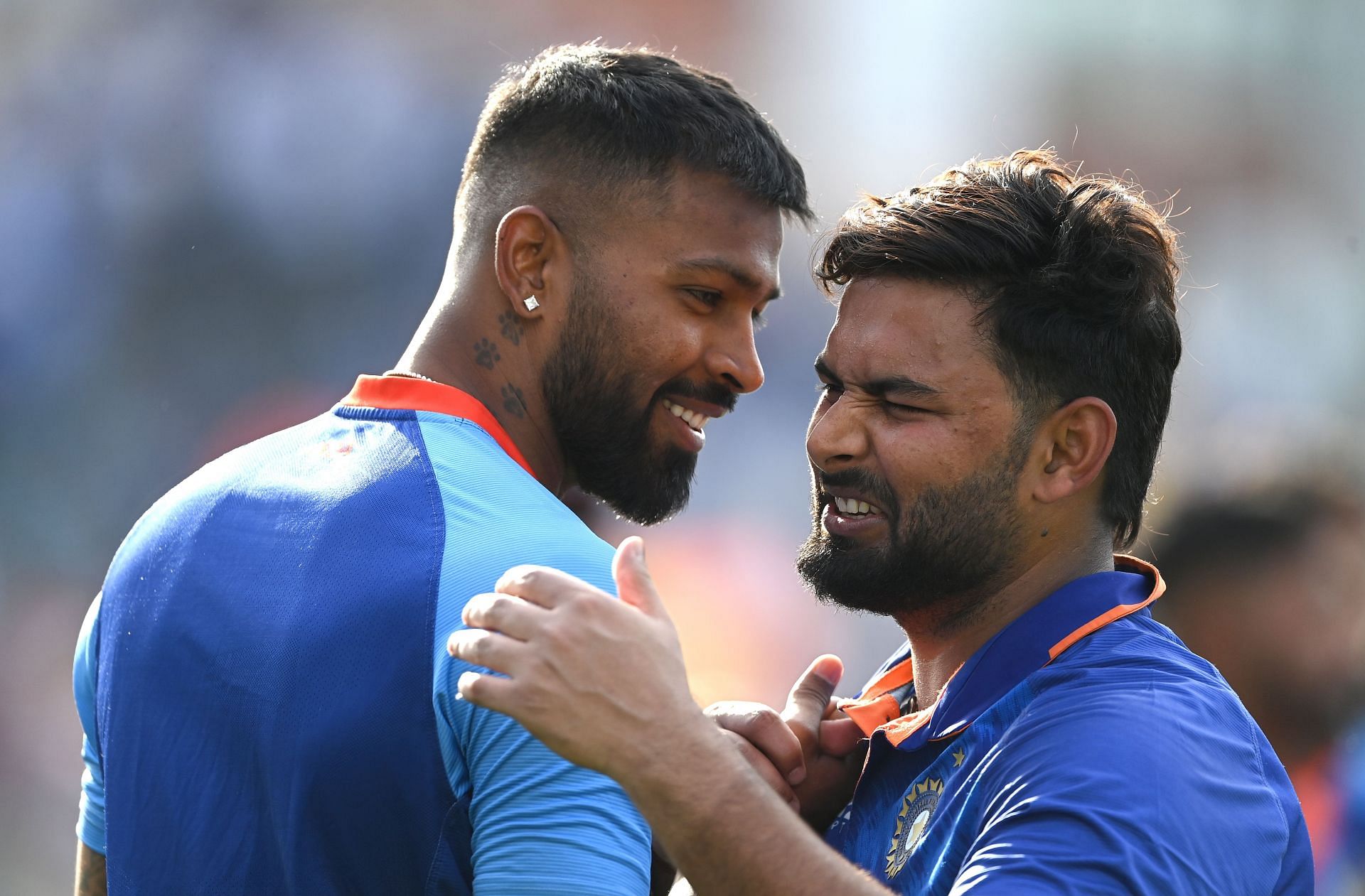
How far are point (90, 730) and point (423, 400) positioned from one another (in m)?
0.81

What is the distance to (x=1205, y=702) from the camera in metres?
1.89

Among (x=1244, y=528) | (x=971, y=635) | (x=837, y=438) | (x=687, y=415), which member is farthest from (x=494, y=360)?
(x=1244, y=528)

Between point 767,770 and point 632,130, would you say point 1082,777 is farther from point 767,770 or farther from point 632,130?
point 632,130

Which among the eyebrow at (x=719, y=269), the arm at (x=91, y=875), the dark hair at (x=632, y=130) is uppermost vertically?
the dark hair at (x=632, y=130)

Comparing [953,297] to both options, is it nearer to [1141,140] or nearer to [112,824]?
[112,824]

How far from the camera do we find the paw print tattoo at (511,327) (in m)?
2.21

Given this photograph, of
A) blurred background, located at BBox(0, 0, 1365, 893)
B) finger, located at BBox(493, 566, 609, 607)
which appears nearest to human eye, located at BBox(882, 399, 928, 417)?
finger, located at BBox(493, 566, 609, 607)

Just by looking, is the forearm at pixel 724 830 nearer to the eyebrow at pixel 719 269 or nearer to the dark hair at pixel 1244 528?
the eyebrow at pixel 719 269

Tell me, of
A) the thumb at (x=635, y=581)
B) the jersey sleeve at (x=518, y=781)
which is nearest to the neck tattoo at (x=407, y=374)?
the jersey sleeve at (x=518, y=781)

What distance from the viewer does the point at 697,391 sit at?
7.70ft

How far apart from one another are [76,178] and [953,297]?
5.48 meters

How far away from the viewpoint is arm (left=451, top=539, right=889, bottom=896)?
1507 mm

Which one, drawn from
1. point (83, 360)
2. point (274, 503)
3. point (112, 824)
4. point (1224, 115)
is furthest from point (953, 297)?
point (1224, 115)

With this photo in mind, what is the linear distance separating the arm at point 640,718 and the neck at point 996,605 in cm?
73
